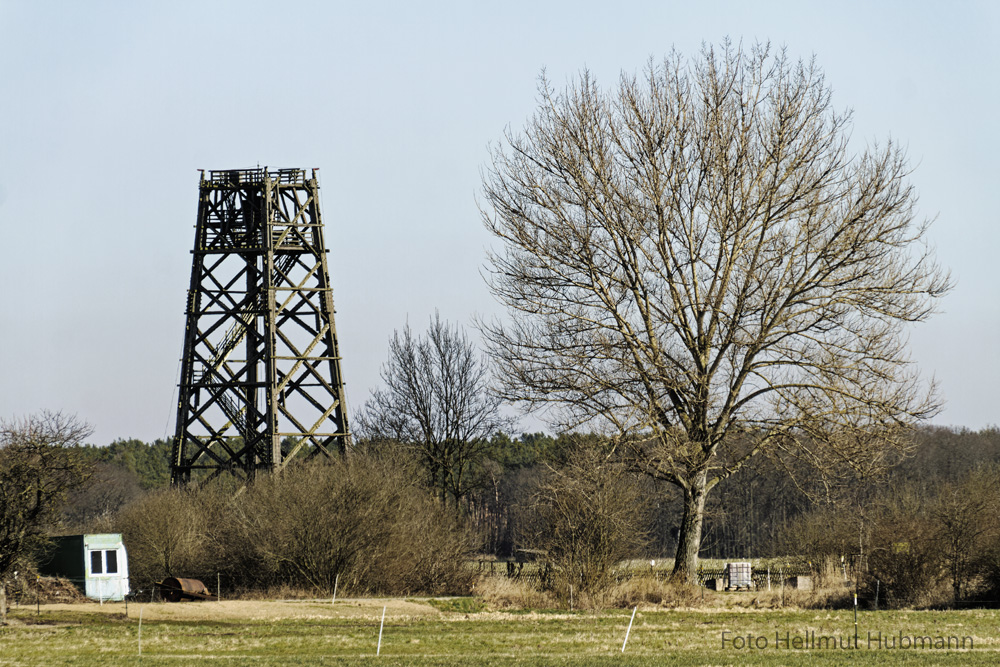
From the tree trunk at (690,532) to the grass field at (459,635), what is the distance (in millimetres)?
2163

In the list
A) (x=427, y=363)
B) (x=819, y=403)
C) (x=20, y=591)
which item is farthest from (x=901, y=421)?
(x=427, y=363)

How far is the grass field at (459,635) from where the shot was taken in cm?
1678

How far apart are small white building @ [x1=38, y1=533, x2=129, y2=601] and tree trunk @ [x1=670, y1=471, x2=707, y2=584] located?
54.4ft

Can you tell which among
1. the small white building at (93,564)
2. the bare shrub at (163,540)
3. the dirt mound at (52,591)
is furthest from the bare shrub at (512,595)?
the dirt mound at (52,591)

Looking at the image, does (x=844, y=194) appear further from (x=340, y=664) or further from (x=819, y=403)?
(x=340, y=664)

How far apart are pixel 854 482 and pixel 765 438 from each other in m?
47.4

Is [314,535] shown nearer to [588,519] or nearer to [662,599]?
[588,519]

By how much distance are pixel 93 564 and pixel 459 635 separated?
16543mm

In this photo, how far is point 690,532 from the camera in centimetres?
2625

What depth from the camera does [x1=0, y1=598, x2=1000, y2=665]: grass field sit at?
16781mm

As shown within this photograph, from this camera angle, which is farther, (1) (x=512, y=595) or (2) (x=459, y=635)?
(1) (x=512, y=595)

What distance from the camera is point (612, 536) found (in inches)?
1039

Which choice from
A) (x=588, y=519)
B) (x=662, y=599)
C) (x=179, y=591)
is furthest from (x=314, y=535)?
(x=662, y=599)

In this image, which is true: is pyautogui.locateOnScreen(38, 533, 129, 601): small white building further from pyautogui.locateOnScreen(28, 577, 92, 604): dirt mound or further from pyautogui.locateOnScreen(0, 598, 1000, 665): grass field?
pyautogui.locateOnScreen(0, 598, 1000, 665): grass field
